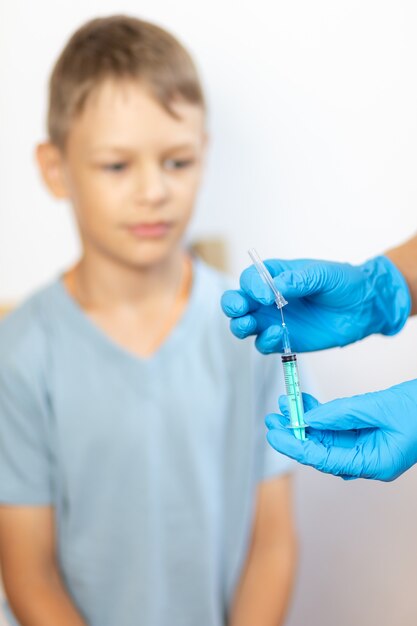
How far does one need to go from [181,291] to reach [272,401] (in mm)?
232

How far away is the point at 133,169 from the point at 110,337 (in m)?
0.27

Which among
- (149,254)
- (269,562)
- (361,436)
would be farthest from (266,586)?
(149,254)

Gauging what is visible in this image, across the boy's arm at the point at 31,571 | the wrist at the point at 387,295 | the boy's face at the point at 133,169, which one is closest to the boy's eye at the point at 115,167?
the boy's face at the point at 133,169

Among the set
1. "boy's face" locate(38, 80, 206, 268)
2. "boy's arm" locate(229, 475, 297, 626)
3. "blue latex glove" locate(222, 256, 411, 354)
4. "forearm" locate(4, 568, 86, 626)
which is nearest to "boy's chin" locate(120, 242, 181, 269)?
"boy's face" locate(38, 80, 206, 268)

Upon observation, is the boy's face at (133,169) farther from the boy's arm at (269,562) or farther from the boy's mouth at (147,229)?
the boy's arm at (269,562)

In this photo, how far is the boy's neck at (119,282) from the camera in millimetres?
1313

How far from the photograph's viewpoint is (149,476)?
4.25ft

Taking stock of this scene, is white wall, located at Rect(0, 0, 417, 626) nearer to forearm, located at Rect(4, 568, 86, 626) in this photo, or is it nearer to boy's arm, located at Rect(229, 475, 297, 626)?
boy's arm, located at Rect(229, 475, 297, 626)

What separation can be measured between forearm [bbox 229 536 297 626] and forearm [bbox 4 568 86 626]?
25cm

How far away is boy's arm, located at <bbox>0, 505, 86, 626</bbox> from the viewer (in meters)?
1.25

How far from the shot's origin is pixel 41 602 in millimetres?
1246

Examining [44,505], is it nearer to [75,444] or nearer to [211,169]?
[75,444]

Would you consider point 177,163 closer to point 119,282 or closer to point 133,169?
point 133,169

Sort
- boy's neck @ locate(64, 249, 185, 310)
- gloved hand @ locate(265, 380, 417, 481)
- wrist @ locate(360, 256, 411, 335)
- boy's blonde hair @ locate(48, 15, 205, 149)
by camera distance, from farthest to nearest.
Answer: boy's neck @ locate(64, 249, 185, 310) < boy's blonde hair @ locate(48, 15, 205, 149) < wrist @ locate(360, 256, 411, 335) < gloved hand @ locate(265, 380, 417, 481)
